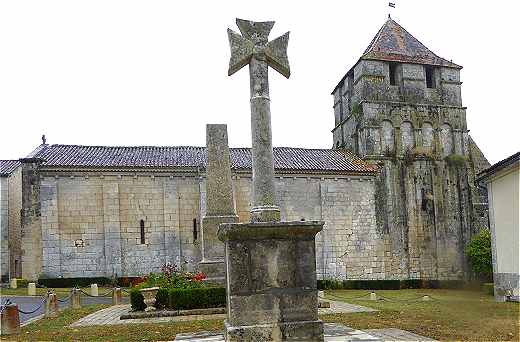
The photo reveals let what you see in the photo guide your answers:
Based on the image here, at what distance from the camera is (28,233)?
27.8 m

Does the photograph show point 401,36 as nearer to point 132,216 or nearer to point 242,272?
point 132,216

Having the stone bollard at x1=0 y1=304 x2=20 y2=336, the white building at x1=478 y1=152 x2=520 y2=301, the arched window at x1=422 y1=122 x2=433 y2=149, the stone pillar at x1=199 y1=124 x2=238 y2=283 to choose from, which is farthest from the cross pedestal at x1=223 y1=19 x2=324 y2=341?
the arched window at x1=422 y1=122 x2=433 y2=149

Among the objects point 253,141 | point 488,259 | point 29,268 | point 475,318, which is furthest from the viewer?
point 488,259

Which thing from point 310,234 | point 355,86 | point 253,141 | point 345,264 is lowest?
point 345,264

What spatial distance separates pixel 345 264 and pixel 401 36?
57.0ft

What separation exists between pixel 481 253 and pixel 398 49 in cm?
1492

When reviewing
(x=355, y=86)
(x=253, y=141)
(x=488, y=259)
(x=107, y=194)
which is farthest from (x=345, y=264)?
(x=253, y=141)

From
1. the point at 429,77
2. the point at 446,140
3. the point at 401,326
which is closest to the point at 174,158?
the point at 446,140

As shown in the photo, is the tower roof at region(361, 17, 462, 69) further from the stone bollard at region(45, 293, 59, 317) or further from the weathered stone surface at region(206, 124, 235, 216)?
the stone bollard at region(45, 293, 59, 317)

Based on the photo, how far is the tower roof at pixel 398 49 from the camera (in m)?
35.2

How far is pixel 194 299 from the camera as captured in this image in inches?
574

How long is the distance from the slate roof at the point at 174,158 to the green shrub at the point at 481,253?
24.9ft

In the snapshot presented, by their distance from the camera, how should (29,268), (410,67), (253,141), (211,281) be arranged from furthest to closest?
(410,67)
(29,268)
(211,281)
(253,141)

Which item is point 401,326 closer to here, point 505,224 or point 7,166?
point 505,224
